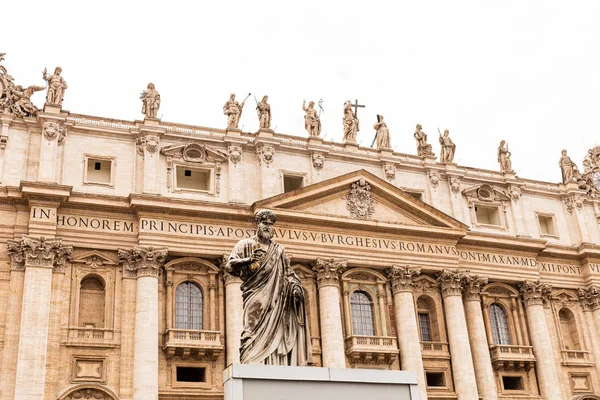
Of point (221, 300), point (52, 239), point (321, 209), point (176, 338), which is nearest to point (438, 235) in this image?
point (321, 209)

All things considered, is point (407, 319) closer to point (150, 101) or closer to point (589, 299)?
point (589, 299)

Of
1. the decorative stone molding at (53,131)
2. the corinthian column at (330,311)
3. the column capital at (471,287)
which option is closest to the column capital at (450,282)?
the column capital at (471,287)

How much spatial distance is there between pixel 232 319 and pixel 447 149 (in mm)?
14721

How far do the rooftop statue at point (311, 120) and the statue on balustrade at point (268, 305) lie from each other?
79.0 ft

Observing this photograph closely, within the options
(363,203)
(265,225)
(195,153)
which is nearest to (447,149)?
(363,203)

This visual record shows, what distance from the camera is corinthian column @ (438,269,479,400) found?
3206 centimetres

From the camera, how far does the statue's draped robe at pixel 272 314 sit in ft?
34.4

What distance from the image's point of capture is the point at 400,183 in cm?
3581

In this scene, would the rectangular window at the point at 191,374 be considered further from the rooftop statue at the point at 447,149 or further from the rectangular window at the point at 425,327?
the rooftop statue at the point at 447,149

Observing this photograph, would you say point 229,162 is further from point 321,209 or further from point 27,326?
point 27,326

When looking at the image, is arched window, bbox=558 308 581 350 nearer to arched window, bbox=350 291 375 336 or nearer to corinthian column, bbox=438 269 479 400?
corinthian column, bbox=438 269 479 400

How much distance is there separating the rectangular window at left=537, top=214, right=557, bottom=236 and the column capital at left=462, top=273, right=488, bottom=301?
6.28 meters

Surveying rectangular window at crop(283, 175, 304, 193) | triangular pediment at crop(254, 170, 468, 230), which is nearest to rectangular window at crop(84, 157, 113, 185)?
triangular pediment at crop(254, 170, 468, 230)

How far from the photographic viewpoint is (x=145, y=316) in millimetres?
28109
